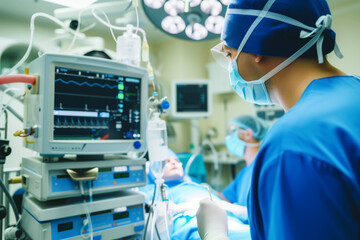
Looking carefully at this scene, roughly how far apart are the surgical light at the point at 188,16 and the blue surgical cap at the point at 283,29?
563mm

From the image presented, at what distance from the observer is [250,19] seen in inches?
32.3

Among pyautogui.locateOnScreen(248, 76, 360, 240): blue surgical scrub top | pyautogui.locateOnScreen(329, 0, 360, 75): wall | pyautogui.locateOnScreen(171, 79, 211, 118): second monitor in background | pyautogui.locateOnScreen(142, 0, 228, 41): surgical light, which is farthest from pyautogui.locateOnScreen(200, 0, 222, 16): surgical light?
pyautogui.locateOnScreen(171, 79, 211, 118): second monitor in background

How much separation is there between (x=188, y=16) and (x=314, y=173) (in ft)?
3.68

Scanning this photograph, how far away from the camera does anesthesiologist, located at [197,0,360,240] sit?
0.55 m

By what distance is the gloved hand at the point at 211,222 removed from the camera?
852mm

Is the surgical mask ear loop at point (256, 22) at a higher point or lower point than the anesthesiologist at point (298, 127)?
higher

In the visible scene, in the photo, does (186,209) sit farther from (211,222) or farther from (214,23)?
(214,23)

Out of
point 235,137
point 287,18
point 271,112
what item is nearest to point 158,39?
point 271,112

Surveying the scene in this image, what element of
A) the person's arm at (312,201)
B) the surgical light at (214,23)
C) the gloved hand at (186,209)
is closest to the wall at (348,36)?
the surgical light at (214,23)

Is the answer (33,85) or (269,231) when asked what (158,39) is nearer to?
(33,85)

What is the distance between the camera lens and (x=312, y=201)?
0.54 m

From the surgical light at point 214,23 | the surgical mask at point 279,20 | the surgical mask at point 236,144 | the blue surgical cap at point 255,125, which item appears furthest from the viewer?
the surgical mask at point 236,144

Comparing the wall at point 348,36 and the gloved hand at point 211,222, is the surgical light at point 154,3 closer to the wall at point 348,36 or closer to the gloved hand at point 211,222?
the gloved hand at point 211,222

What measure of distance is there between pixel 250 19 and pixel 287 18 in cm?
11
